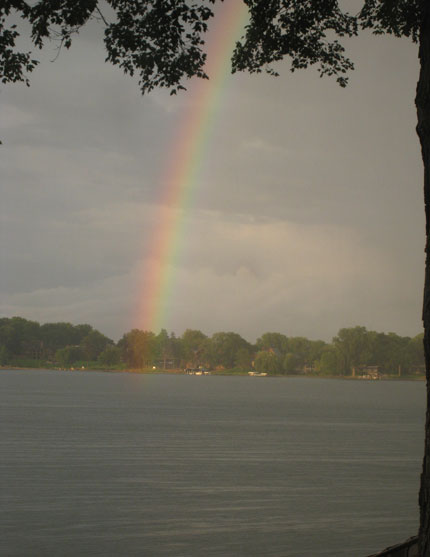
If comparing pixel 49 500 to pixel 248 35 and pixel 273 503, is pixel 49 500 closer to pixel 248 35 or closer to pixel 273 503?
pixel 273 503

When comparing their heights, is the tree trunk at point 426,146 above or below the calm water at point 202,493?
above

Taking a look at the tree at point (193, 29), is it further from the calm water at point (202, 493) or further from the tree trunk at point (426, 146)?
the calm water at point (202, 493)

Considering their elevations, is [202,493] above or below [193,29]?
below

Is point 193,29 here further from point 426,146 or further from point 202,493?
point 202,493

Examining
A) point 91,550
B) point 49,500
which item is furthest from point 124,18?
point 49,500

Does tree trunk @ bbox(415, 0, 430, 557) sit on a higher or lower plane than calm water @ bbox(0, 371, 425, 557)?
higher

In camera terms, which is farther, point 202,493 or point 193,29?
point 202,493

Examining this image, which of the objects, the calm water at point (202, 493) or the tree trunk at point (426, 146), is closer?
the tree trunk at point (426, 146)

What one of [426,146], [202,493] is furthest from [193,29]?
[202,493]

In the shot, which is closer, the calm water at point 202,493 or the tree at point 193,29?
the tree at point 193,29

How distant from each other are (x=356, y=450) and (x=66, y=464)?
61.5 ft

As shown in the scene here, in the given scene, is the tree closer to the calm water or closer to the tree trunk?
the tree trunk

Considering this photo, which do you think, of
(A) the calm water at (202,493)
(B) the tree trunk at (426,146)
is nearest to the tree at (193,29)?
(B) the tree trunk at (426,146)

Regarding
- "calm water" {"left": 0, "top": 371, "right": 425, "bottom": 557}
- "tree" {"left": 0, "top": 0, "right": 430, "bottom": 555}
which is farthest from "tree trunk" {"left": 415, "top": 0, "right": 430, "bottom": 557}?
"calm water" {"left": 0, "top": 371, "right": 425, "bottom": 557}
